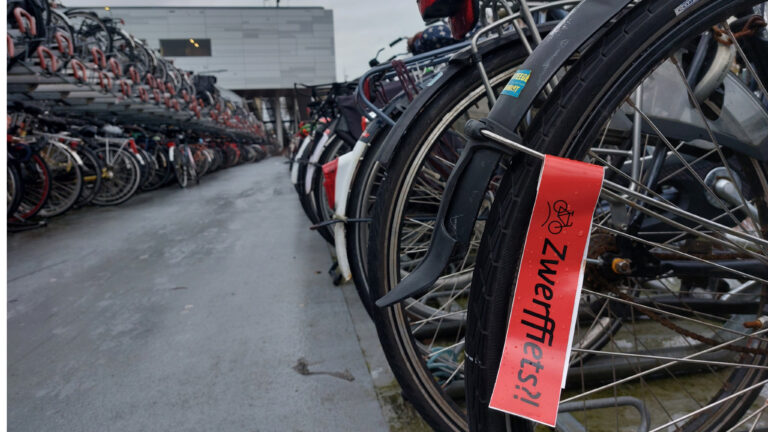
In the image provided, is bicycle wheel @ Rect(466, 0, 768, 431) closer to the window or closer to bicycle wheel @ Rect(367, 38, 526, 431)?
bicycle wheel @ Rect(367, 38, 526, 431)

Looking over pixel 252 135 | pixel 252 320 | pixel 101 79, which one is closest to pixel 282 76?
pixel 252 135

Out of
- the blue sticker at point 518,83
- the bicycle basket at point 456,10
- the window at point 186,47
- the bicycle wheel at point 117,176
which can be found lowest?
the bicycle wheel at point 117,176

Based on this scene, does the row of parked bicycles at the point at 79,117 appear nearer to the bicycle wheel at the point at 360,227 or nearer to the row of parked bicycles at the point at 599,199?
the bicycle wheel at the point at 360,227

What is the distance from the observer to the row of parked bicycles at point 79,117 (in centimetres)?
478

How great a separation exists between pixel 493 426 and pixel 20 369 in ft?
6.21

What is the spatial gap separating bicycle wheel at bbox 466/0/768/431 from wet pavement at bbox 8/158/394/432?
764mm

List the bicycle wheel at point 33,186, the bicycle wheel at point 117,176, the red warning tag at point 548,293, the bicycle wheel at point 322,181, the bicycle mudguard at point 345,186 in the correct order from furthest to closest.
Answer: the bicycle wheel at point 117,176 → the bicycle wheel at point 33,186 → the bicycle wheel at point 322,181 → the bicycle mudguard at point 345,186 → the red warning tag at point 548,293

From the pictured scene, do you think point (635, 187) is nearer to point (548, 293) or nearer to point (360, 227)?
point (548, 293)

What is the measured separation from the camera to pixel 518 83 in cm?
80

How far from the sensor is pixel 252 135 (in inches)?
947

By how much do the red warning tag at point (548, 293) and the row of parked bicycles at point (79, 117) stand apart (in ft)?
16.6

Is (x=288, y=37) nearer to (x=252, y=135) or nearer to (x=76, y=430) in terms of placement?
(x=252, y=135)

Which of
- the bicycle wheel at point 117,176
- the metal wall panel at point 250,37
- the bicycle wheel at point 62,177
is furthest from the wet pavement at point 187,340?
the metal wall panel at point 250,37

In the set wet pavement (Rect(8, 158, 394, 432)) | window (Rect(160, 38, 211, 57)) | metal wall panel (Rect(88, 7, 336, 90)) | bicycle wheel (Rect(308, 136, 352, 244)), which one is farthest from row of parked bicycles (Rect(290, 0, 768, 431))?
window (Rect(160, 38, 211, 57))
